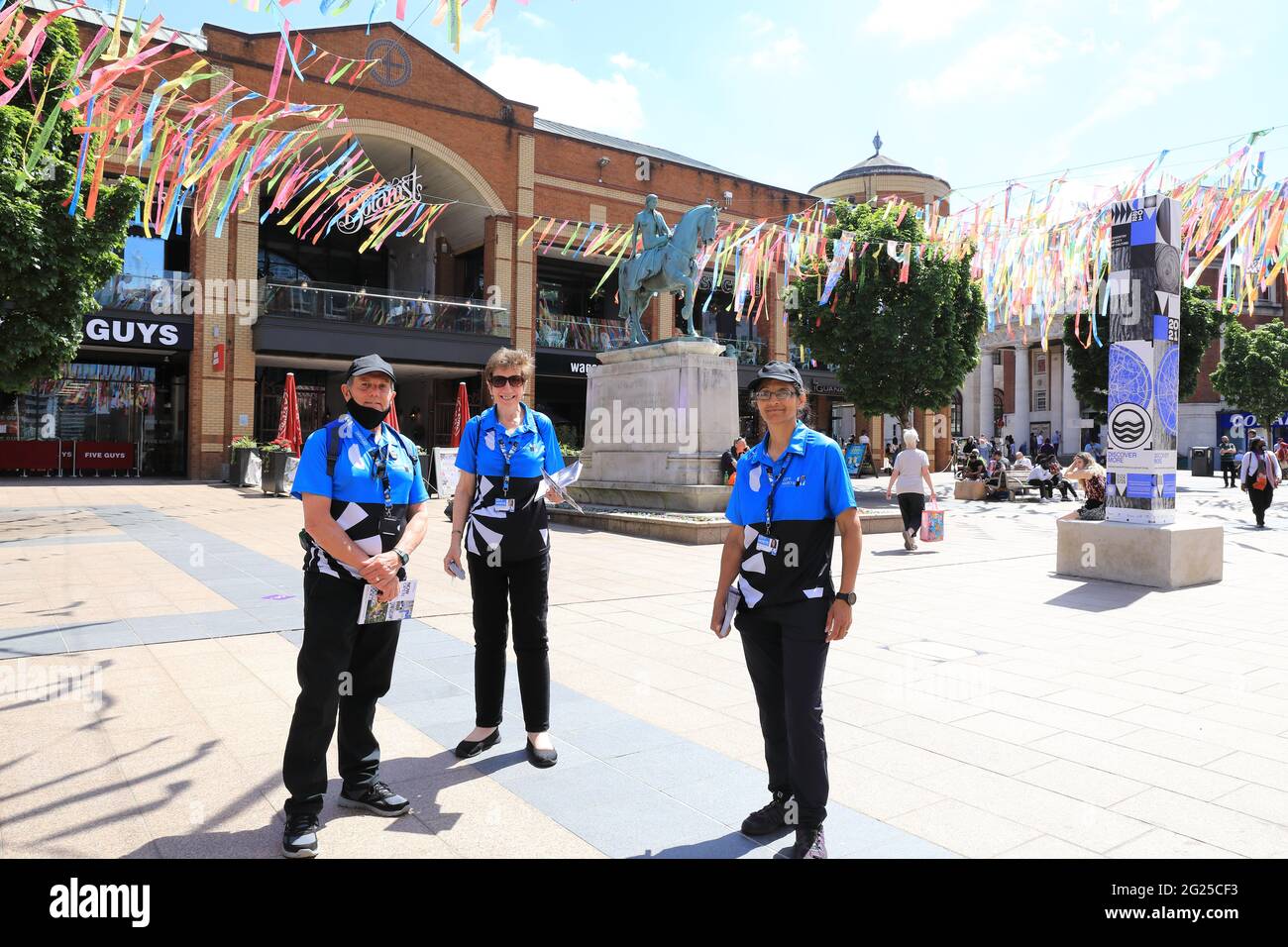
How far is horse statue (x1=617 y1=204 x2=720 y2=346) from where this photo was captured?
1522cm

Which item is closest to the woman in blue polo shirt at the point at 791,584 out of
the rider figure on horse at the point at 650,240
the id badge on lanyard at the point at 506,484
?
the id badge on lanyard at the point at 506,484

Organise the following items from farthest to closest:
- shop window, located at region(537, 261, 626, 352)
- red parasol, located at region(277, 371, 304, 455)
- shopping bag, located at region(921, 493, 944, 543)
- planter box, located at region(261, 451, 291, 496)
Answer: shop window, located at region(537, 261, 626, 352) < red parasol, located at region(277, 371, 304, 455) < planter box, located at region(261, 451, 291, 496) < shopping bag, located at region(921, 493, 944, 543)

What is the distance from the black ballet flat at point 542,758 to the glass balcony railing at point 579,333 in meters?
27.9

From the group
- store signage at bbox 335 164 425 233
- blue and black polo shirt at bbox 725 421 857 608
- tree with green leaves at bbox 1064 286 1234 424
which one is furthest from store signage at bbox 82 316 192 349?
tree with green leaves at bbox 1064 286 1234 424

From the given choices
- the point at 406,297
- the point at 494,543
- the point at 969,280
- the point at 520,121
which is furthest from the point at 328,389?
the point at 494,543

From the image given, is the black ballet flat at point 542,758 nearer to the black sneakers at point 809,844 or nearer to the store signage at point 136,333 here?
the black sneakers at point 809,844

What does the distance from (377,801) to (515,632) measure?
3.21ft

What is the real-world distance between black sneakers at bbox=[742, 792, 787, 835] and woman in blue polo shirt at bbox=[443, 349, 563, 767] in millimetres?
1087

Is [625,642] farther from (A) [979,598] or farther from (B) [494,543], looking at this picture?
(A) [979,598]

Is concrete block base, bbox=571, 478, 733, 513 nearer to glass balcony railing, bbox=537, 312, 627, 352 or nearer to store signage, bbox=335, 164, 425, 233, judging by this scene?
store signage, bbox=335, 164, 425, 233

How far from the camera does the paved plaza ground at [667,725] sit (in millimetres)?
3248

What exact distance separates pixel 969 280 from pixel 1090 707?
24401 mm

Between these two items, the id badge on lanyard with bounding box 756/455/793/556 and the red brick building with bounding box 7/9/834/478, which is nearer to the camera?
the id badge on lanyard with bounding box 756/455/793/556

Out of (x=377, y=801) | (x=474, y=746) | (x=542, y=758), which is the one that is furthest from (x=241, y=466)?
(x=377, y=801)
